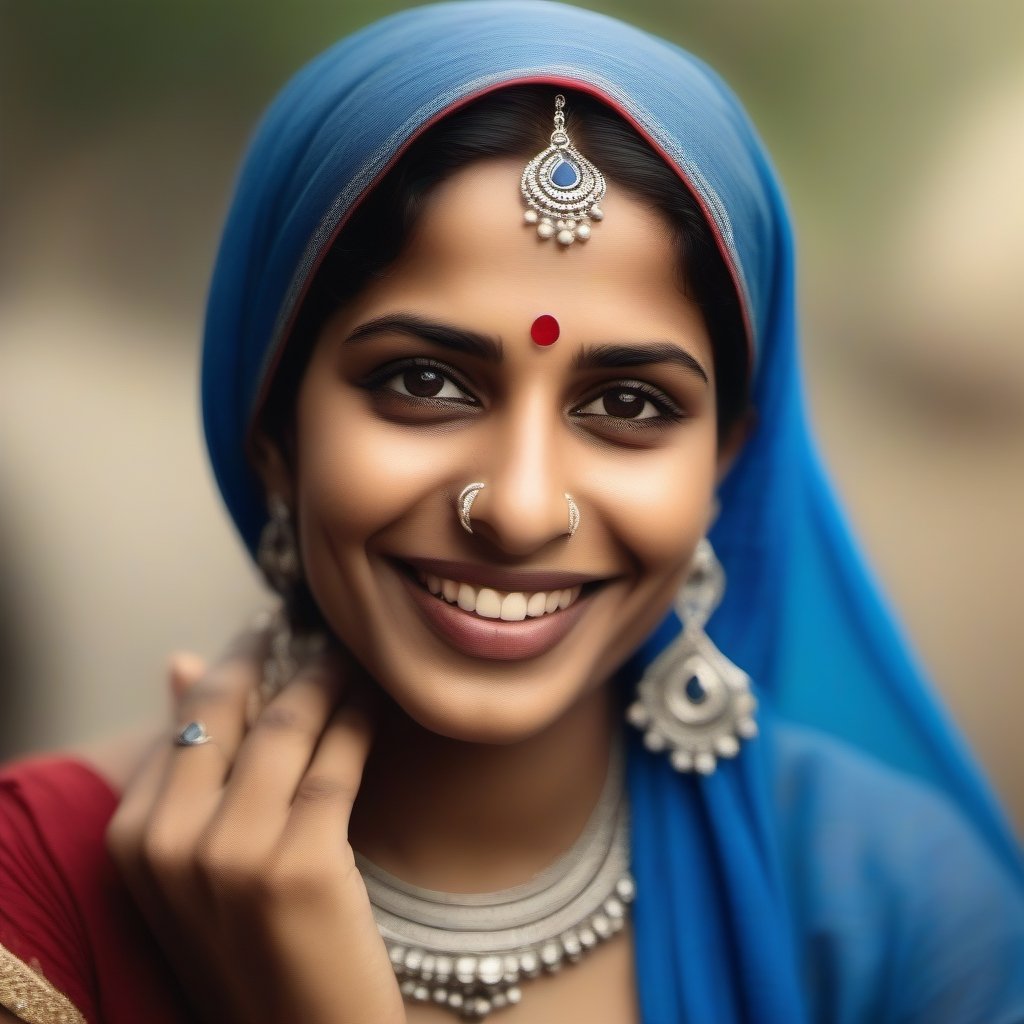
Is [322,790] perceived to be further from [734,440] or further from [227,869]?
[734,440]

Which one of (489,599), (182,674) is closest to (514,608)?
(489,599)

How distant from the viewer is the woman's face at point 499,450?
75cm

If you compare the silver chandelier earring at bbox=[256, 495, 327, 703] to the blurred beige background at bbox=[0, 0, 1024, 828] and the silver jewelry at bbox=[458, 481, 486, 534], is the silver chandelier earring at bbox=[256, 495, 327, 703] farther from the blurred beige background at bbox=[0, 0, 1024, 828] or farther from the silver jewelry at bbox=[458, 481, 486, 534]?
the blurred beige background at bbox=[0, 0, 1024, 828]

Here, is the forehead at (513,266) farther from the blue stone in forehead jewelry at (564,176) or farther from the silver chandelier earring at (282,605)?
the silver chandelier earring at (282,605)

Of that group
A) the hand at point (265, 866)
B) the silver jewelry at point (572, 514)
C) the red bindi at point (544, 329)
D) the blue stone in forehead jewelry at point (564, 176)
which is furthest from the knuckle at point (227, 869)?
the blue stone in forehead jewelry at point (564, 176)

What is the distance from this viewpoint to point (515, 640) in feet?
2.64

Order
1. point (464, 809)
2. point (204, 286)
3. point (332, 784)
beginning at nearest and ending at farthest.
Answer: point (332, 784), point (464, 809), point (204, 286)

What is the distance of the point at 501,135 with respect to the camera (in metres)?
0.75

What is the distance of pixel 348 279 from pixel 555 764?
507 millimetres

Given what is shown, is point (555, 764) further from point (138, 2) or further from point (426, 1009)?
point (138, 2)

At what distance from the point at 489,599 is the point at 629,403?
0.20 meters

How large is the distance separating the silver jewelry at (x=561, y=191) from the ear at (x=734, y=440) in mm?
347

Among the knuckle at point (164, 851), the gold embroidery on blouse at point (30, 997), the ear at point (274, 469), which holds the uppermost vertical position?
the ear at point (274, 469)

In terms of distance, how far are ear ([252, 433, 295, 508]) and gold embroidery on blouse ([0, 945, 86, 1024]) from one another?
46 centimetres
